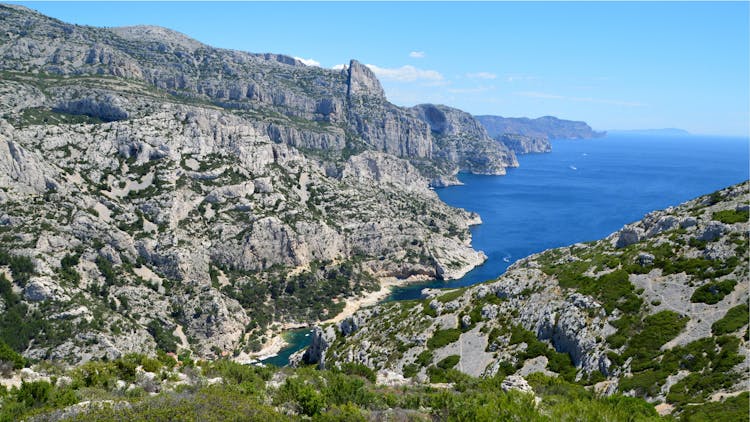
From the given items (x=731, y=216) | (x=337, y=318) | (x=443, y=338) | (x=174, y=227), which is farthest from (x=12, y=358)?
(x=174, y=227)

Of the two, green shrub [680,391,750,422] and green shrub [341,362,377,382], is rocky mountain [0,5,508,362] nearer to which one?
green shrub [341,362,377,382]

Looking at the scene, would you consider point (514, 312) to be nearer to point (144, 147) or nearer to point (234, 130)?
point (144, 147)

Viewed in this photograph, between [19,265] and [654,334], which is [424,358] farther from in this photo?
[19,265]

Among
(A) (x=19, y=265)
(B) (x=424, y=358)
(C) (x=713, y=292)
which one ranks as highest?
(C) (x=713, y=292)

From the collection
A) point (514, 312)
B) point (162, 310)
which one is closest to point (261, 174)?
point (162, 310)

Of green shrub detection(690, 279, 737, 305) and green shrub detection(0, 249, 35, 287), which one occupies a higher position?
green shrub detection(690, 279, 737, 305)

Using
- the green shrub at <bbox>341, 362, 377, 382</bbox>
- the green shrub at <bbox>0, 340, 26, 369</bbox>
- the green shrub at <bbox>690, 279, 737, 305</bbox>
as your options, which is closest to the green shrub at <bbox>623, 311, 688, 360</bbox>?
the green shrub at <bbox>690, 279, 737, 305</bbox>
